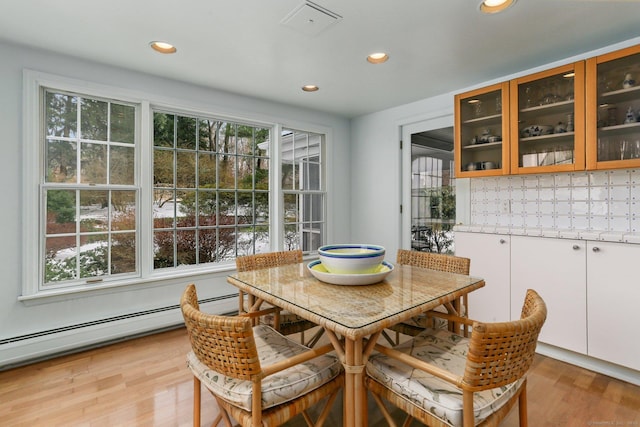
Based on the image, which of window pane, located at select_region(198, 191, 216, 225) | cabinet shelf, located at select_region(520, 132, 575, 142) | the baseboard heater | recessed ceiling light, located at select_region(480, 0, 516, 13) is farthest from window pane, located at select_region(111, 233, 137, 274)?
cabinet shelf, located at select_region(520, 132, 575, 142)

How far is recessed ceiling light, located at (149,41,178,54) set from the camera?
7.88ft

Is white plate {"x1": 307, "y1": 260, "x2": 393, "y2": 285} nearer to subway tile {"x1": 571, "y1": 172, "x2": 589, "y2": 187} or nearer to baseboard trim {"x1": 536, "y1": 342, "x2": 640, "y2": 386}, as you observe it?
baseboard trim {"x1": 536, "y1": 342, "x2": 640, "y2": 386}

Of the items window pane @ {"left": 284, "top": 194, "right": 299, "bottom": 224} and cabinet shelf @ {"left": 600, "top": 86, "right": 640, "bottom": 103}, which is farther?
window pane @ {"left": 284, "top": 194, "right": 299, "bottom": 224}

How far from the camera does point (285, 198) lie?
4.05 metres

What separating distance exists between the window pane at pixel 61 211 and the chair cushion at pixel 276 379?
1.99 m

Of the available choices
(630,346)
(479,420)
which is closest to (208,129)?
(479,420)

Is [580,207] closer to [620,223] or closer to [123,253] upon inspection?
[620,223]

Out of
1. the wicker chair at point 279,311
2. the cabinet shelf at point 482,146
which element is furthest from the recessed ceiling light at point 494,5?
the wicker chair at point 279,311

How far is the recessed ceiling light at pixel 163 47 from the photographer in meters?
2.40

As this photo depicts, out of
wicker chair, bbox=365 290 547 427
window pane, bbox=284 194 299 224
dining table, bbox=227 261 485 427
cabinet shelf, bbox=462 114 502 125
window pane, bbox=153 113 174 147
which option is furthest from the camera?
window pane, bbox=284 194 299 224

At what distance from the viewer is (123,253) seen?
297 cm

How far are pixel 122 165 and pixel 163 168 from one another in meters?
0.35

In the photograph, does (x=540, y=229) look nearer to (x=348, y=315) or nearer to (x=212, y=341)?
(x=348, y=315)

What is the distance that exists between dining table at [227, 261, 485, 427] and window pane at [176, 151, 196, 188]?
171 cm
